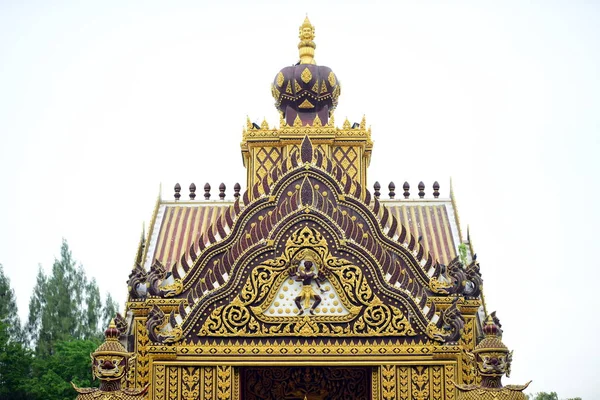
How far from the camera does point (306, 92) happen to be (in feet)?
76.8

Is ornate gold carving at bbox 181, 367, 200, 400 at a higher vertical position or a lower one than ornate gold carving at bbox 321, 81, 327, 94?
lower

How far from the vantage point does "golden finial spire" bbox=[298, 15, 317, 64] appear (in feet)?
79.6

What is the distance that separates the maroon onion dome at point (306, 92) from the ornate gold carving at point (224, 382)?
7.51 meters

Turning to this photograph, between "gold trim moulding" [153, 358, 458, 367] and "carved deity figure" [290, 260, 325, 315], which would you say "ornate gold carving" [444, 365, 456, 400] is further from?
"carved deity figure" [290, 260, 325, 315]

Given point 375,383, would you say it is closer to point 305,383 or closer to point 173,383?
point 305,383

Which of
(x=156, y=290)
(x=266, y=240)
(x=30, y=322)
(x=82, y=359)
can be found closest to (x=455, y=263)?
(x=266, y=240)

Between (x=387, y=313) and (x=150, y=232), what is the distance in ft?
25.7

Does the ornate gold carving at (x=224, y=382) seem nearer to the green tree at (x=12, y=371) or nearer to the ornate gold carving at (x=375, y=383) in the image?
A: the ornate gold carving at (x=375, y=383)

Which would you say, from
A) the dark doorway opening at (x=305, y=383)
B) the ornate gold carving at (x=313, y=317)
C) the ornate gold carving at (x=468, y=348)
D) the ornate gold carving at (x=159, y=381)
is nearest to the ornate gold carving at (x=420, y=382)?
the ornate gold carving at (x=313, y=317)

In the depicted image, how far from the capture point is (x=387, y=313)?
17.6m

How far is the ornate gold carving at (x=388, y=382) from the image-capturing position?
685 inches

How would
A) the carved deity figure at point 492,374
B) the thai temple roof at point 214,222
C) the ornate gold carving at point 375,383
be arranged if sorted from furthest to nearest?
the thai temple roof at point 214,222, the ornate gold carving at point 375,383, the carved deity figure at point 492,374

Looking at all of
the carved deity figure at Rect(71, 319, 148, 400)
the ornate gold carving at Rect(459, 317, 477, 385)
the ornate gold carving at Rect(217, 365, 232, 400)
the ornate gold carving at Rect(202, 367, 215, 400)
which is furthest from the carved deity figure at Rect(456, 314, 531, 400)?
the carved deity figure at Rect(71, 319, 148, 400)

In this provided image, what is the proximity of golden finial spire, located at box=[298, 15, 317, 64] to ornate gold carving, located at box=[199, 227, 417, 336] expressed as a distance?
7.75 metres
